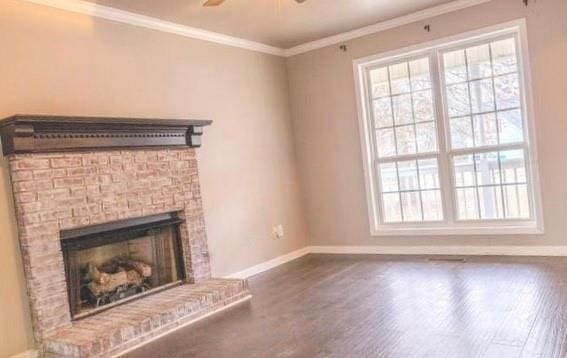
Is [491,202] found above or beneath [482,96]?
beneath

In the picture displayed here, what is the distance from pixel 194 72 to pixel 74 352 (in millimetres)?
2908

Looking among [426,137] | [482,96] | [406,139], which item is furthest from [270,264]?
[482,96]

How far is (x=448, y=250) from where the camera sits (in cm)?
547

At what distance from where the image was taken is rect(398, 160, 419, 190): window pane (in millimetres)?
5676

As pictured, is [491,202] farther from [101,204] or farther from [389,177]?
[101,204]

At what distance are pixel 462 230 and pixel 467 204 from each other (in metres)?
0.28

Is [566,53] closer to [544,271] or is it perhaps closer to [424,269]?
[544,271]

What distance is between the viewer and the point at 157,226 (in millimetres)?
4492

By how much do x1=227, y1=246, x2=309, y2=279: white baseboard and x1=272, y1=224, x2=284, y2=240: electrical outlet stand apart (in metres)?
0.24

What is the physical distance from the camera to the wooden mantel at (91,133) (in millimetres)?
3391

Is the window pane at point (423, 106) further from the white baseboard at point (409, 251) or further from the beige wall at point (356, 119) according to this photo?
the white baseboard at point (409, 251)

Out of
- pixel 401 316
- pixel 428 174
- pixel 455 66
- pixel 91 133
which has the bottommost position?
pixel 401 316

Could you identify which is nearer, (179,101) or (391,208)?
(179,101)

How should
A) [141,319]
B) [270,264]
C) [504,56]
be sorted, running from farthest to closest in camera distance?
[270,264]
[504,56]
[141,319]
